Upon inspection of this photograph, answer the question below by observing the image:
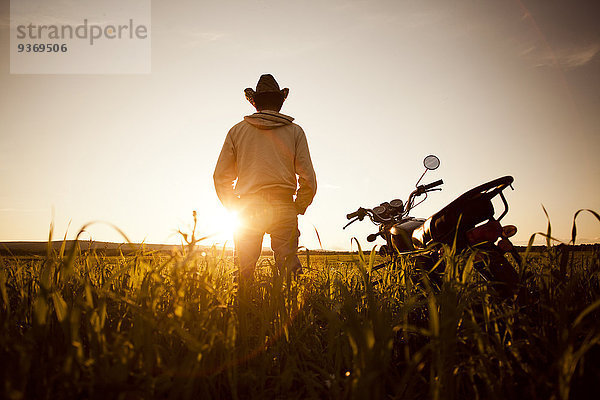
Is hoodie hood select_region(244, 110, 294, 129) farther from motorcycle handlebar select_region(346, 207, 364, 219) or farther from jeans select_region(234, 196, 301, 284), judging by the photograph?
motorcycle handlebar select_region(346, 207, 364, 219)

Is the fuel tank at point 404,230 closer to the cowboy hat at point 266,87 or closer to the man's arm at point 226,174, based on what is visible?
the man's arm at point 226,174

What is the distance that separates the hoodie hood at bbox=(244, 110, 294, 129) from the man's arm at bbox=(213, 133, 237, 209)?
0.39 m

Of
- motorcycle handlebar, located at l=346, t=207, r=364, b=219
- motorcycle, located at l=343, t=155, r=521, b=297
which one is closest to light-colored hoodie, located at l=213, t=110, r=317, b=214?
motorcycle, located at l=343, t=155, r=521, b=297

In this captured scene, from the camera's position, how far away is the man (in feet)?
12.0

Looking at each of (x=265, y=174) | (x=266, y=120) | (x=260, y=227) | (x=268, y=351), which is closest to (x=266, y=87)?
(x=266, y=120)

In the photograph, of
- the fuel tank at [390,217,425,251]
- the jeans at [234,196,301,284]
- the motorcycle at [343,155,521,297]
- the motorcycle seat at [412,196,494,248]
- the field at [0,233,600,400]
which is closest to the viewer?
the field at [0,233,600,400]

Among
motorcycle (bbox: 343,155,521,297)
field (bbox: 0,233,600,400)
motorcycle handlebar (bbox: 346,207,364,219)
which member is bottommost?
field (bbox: 0,233,600,400)

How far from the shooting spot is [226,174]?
396 cm

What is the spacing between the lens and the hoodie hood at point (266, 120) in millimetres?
3797

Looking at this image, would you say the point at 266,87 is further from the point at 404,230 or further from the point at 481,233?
the point at 481,233

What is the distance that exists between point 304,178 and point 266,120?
81 centimetres

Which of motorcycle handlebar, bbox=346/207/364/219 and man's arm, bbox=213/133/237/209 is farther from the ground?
man's arm, bbox=213/133/237/209

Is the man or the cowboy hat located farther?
the cowboy hat

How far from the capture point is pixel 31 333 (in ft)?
4.10
